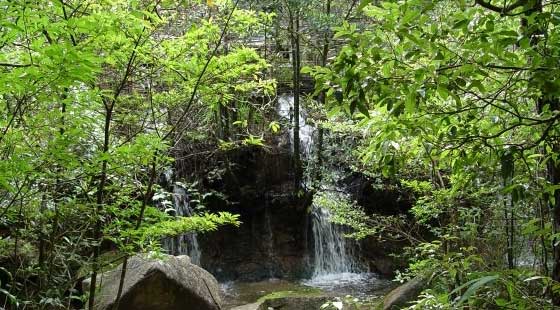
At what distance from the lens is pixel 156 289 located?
653 centimetres

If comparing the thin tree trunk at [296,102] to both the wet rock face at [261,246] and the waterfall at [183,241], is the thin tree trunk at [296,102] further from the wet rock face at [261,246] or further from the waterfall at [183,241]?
the waterfall at [183,241]

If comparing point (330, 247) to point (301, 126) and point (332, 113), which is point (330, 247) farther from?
point (332, 113)

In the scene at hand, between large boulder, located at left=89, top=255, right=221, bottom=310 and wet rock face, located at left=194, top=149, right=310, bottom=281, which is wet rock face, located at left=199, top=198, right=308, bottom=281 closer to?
wet rock face, located at left=194, top=149, right=310, bottom=281

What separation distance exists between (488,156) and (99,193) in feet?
8.94

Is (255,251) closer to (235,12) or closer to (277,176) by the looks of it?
(277,176)

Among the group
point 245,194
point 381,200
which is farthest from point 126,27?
point 381,200

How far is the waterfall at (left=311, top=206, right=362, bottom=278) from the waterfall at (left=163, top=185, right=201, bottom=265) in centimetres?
307

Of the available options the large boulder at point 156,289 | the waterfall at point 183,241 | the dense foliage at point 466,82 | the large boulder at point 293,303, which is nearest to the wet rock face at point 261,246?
the waterfall at point 183,241

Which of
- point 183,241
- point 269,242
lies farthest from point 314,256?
point 183,241

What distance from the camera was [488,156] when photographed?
94.3 inches

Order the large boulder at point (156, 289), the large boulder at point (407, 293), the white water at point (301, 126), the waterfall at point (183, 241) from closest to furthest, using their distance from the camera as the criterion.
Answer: the large boulder at point (156, 289) < the large boulder at point (407, 293) < the waterfall at point (183, 241) < the white water at point (301, 126)

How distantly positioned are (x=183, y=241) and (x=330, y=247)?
3766 mm

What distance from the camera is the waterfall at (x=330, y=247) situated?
1228 cm

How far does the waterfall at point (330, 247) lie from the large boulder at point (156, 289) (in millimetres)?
5660
